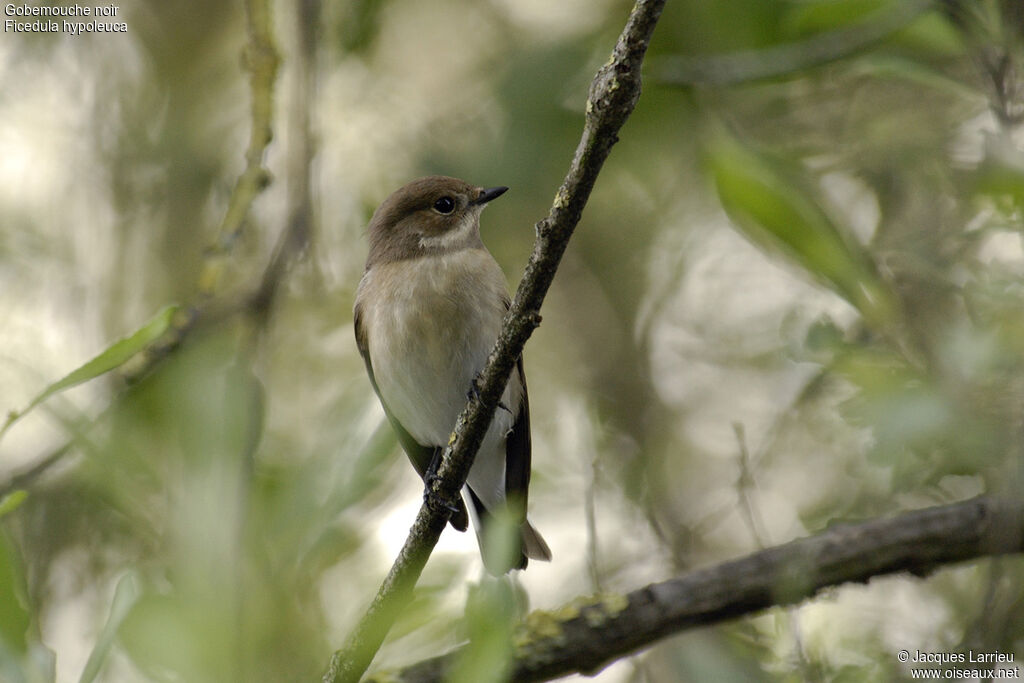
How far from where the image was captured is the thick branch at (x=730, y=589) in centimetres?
379

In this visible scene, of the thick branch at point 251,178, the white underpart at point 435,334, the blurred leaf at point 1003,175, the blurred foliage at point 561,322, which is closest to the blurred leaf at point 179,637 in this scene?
the blurred foliage at point 561,322

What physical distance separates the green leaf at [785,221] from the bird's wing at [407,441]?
2.35 metres

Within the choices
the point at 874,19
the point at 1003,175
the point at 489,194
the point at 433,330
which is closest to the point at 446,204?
the point at 489,194

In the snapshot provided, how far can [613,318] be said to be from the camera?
700 cm

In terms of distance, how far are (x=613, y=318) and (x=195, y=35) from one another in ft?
12.3

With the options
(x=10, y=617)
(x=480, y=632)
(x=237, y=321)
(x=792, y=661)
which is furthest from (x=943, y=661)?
(x=237, y=321)

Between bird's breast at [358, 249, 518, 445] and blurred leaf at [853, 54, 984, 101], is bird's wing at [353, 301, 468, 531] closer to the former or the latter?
bird's breast at [358, 249, 518, 445]

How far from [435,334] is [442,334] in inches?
1.3

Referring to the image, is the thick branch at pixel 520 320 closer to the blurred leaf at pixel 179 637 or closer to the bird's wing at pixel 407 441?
the blurred leaf at pixel 179 637

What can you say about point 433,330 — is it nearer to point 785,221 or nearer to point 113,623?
point 785,221

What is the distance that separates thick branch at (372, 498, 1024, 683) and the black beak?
200 cm

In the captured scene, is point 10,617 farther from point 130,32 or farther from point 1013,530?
point 130,32

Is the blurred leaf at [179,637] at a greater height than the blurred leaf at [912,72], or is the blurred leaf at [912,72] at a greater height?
the blurred leaf at [912,72]

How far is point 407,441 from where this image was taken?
5.36m
